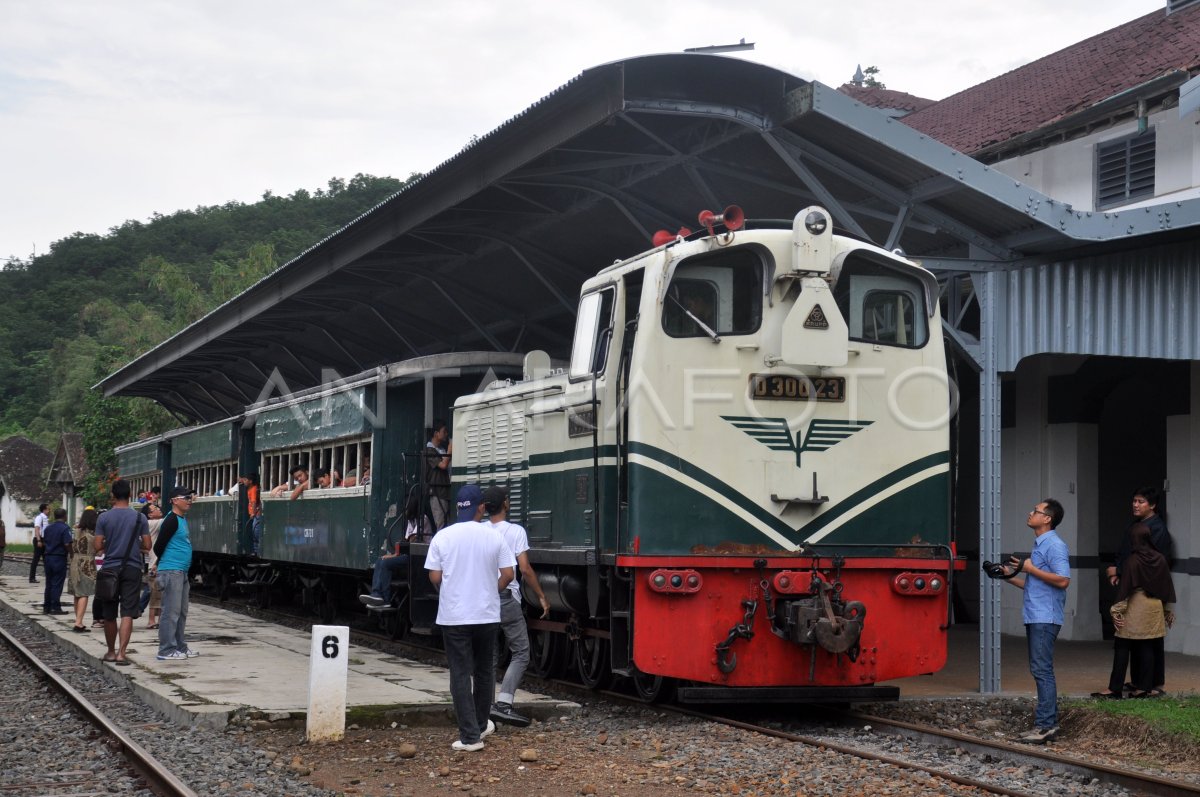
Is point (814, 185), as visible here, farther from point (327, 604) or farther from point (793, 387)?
point (327, 604)

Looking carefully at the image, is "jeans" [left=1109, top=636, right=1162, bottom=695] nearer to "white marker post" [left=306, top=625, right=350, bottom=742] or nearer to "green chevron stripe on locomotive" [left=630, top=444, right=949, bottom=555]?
"green chevron stripe on locomotive" [left=630, top=444, right=949, bottom=555]

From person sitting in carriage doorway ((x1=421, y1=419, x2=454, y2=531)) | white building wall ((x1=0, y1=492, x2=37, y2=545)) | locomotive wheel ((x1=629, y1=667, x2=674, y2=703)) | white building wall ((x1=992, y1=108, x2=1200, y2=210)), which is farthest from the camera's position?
white building wall ((x1=0, y1=492, x2=37, y2=545))

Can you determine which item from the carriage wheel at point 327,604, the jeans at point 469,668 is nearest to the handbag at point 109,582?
the jeans at point 469,668

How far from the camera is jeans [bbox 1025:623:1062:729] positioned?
396 inches

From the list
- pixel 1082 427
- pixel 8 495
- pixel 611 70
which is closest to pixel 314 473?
pixel 611 70

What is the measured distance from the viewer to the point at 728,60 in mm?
11594

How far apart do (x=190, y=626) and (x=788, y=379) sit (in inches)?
424

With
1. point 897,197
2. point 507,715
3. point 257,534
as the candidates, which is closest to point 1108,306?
point 897,197

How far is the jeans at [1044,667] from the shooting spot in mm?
10047

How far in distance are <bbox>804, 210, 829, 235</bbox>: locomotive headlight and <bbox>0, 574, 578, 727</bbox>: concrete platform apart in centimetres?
402

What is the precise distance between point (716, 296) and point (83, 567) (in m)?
11.4

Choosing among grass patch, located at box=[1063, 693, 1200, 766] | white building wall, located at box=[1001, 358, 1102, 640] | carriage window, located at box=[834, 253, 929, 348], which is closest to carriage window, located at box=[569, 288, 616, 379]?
carriage window, located at box=[834, 253, 929, 348]

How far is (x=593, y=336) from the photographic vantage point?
10.9 metres

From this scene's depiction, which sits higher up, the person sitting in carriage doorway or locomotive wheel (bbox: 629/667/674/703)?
the person sitting in carriage doorway
